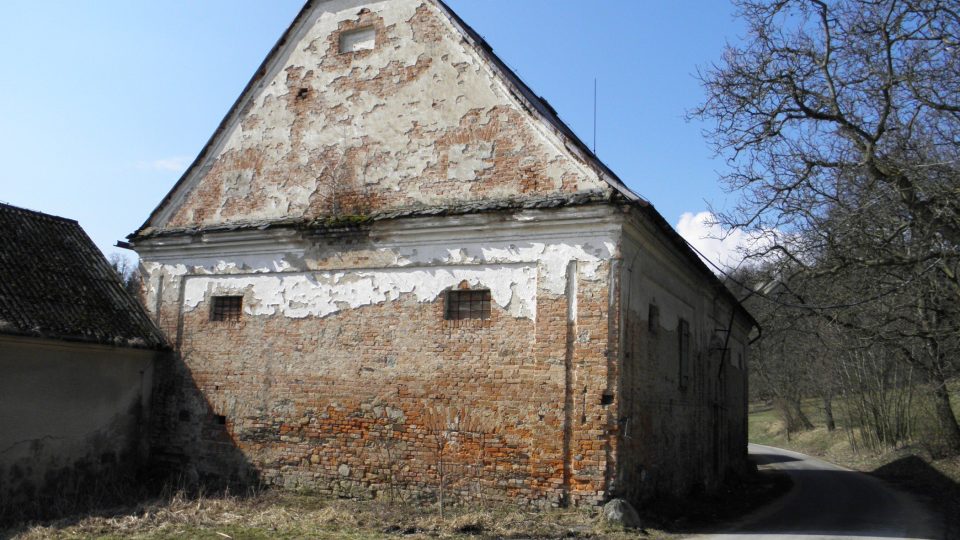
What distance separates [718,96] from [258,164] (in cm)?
796

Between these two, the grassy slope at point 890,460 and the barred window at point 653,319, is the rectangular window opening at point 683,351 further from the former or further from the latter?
the grassy slope at point 890,460

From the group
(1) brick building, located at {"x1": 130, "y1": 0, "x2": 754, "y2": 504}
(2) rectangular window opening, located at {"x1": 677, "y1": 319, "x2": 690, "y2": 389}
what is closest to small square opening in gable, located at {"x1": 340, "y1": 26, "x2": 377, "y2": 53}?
(1) brick building, located at {"x1": 130, "y1": 0, "x2": 754, "y2": 504}

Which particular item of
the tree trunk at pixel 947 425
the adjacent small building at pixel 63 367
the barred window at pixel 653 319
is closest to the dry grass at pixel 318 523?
the adjacent small building at pixel 63 367

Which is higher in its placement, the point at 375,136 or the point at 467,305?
the point at 375,136

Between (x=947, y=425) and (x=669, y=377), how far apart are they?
510 inches

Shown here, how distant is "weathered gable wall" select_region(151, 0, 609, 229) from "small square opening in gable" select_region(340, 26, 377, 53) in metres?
0.10

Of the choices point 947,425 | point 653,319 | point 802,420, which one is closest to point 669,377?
point 653,319

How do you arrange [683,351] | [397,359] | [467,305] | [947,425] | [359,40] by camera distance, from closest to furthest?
[467,305] → [397,359] → [359,40] → [683,351] → [947,425]

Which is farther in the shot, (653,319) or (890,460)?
(890,460)

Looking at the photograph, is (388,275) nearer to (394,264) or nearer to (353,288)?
(394,264)

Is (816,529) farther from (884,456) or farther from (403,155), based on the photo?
(884,456)

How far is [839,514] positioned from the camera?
42.2ft

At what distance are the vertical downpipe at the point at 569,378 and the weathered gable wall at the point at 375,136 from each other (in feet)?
4.74

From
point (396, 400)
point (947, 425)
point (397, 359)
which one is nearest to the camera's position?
point (396, 400)
